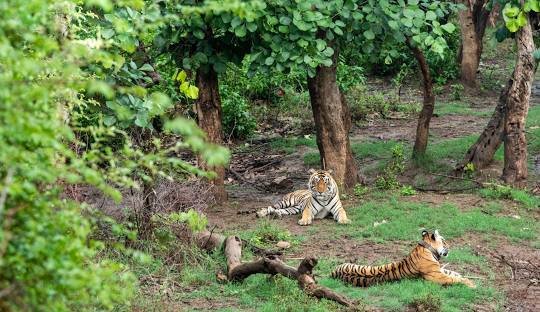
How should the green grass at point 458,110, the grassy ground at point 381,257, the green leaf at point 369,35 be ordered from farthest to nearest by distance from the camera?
1. the green grass at point 458,110
2. the green leaf at point 369,35
3. the grassy ground at point 381,257

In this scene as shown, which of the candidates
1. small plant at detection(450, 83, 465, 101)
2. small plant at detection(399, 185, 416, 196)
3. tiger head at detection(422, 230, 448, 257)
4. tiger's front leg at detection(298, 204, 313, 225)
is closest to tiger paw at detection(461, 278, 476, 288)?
tiger head at detection(422, 230, 448, 257)

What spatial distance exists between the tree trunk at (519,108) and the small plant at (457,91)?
7059mm

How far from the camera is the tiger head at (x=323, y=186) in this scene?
11406mm

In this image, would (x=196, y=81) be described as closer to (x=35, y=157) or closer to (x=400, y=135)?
(x=400, y=135)

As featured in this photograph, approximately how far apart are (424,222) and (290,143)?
18.5ft

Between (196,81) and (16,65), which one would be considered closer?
(16,65)

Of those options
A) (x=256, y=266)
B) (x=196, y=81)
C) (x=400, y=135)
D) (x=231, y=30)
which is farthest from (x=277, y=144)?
(x=256, y=266)

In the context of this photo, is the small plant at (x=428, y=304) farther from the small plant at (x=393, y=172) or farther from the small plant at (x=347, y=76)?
the small plant at (x=347, y=76)

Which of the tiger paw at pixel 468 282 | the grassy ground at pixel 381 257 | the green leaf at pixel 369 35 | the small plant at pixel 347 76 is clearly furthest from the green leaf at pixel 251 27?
the small plant at pixel 347 76

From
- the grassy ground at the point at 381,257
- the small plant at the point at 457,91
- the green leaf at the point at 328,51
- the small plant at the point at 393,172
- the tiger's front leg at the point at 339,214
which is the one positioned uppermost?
the green leaf at the point at 328,51

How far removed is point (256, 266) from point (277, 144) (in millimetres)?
8135

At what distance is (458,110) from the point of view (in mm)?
17891

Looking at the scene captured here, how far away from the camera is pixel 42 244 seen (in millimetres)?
3562

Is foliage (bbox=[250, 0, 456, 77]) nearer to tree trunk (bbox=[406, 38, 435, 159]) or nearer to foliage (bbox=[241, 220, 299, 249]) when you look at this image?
foliage (bbox=[241, 220, 299, 249])
